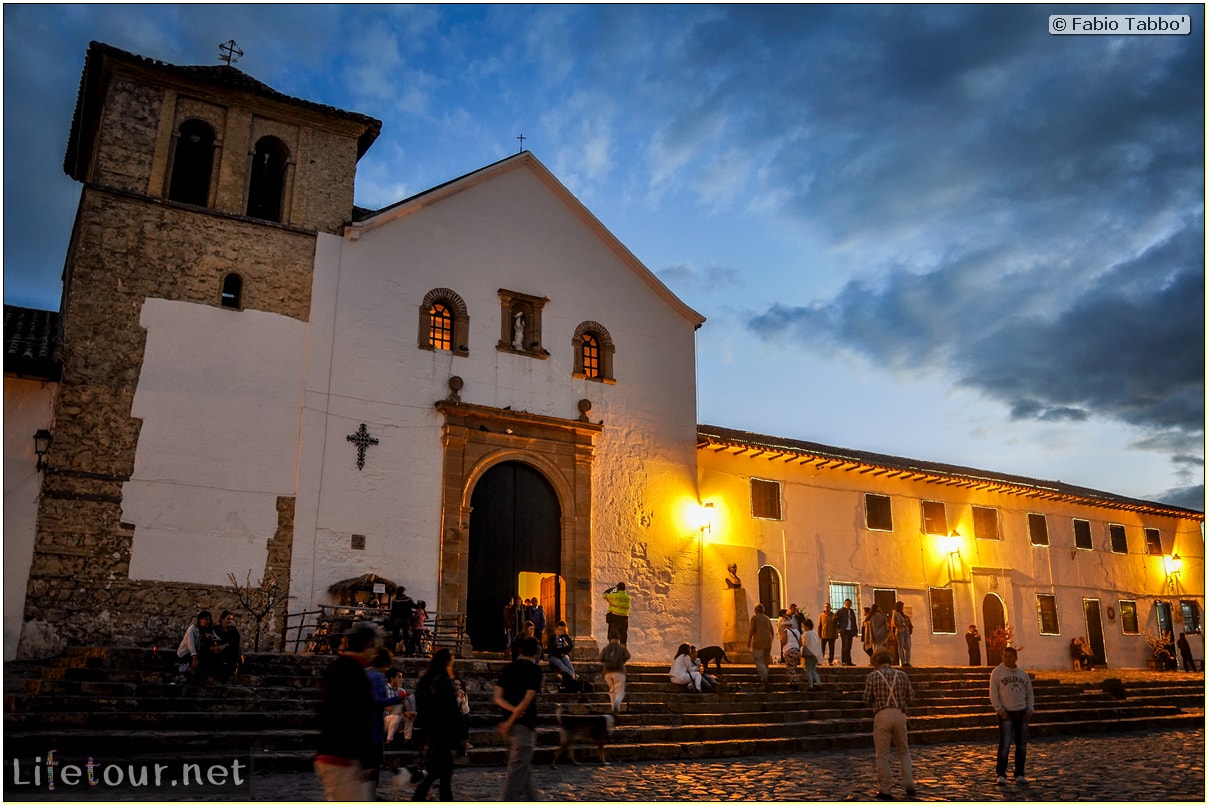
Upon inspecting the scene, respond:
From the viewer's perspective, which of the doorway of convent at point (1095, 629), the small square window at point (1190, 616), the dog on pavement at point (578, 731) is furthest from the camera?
the small square window at point (1190, 616)

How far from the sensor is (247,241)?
1864cm

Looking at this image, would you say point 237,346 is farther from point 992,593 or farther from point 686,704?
point 992,593

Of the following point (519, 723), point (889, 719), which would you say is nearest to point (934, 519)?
point (889, 719)

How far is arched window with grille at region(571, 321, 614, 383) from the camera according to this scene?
2153 cm

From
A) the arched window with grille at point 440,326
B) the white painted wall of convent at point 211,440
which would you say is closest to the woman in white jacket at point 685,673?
the white painted wall of convent at point 211,440

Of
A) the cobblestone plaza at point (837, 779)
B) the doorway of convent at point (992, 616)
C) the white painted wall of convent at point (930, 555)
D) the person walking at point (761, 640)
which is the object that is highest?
the white painted wall of convent at point (930, 555)

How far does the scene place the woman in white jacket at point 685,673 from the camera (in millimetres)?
16734

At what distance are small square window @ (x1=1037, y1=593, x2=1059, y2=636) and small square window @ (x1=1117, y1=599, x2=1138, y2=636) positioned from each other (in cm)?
316

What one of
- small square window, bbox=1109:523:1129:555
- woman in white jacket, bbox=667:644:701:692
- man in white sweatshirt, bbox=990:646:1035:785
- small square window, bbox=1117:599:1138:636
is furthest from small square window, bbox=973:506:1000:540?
man in white sweatshirt, bbox=990:646:1035:785

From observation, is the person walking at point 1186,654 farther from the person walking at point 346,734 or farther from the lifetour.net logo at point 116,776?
the person walking at point 346,734

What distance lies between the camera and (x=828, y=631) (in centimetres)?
2258

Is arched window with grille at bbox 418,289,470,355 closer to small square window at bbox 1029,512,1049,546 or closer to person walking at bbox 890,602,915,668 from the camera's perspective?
person walking at bbox 890,602,915,668

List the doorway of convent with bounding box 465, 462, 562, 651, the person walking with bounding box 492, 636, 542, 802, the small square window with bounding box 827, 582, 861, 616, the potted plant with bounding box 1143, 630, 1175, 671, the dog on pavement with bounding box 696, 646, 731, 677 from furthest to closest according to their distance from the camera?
1. the potted plant with bounding box 1143, 630, 1175, 671
2. the small square window with bounding box 827, 582, 861, 616
3. the doorway of convent with bounding box 465, 462, 562, 651
4. the dog on pavement with bounding box 696, 646, 731, 677
5. the person walking with bounding box 492, 636, 542, 802

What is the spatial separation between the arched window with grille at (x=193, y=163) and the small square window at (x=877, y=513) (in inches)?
665
